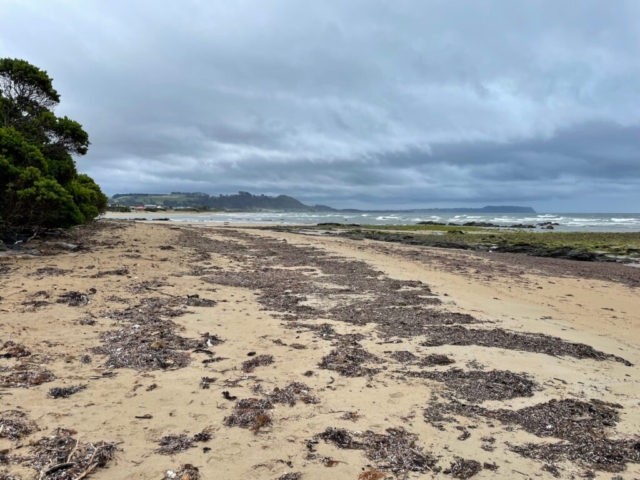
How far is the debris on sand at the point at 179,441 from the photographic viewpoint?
3.37m

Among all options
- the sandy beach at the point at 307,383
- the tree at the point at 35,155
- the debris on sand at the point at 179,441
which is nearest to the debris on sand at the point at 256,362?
the sandy beach at the point at 307,383

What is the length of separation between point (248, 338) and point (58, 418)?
3.02m

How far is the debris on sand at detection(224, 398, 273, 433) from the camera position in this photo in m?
3.82

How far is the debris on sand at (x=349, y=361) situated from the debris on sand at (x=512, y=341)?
46.2 inches

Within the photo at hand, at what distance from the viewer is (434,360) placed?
5.74 meters

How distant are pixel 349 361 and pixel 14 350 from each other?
173 inches

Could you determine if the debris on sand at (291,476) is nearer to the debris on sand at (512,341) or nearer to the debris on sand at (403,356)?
the debris on sand at (403,356)

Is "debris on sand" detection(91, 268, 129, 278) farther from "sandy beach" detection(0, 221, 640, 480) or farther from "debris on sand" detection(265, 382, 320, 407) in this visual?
"debris on sand" detection(265, 382, 320, 407)

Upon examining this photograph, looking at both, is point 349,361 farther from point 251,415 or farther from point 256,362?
point 251,415

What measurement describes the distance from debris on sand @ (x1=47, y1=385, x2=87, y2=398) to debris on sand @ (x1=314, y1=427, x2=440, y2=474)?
8.73 feet

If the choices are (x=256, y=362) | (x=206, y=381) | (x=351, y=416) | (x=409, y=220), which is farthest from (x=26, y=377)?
(x=409, y=220)

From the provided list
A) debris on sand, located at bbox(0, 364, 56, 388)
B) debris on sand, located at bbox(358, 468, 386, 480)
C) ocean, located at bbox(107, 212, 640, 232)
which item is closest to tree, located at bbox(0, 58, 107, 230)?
debris on sand, located at bbox(0, 364, 56, 388)

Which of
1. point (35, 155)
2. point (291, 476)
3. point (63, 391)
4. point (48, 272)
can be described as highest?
point (35, 155)

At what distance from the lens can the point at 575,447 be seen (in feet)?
12.0
